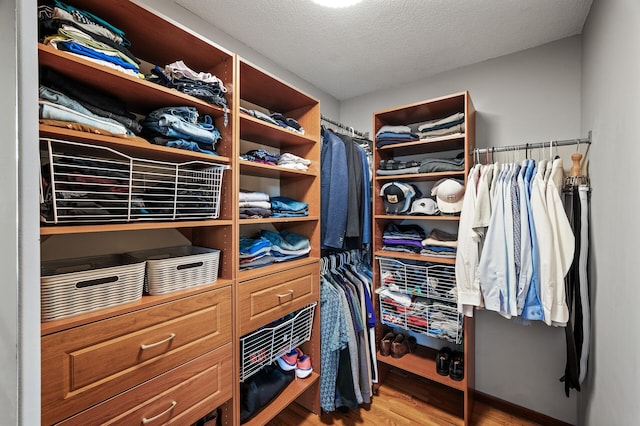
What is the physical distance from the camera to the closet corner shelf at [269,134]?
1.40m

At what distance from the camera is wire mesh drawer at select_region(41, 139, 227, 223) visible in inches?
32.3

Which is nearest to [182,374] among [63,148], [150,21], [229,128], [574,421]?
[63,148]

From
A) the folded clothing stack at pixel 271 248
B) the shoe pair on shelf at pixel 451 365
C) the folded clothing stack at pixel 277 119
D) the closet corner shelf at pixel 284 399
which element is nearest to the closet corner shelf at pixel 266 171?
the folded clothing stack at pixel 277 119

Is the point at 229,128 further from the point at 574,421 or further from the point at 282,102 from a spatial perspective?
the point at 574,421

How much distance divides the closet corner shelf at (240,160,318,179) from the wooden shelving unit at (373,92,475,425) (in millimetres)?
639

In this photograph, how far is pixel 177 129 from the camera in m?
1.09

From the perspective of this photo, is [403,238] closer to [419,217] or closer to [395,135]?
[419,217]

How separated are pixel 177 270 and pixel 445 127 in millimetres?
1782

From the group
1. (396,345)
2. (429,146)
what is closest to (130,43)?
(429,146)

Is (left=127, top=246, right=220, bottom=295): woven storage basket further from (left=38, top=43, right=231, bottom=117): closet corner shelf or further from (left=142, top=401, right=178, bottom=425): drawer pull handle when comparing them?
(left=38, top=43, right=231, bottom=117): closet corner shelf

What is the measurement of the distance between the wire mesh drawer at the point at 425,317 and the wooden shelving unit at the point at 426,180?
80 millimetres

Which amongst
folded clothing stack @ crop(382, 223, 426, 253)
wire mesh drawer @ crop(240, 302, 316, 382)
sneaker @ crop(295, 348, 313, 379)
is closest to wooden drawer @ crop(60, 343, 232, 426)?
wire mesh drawer @ crop(240, 302, 316, 382)
